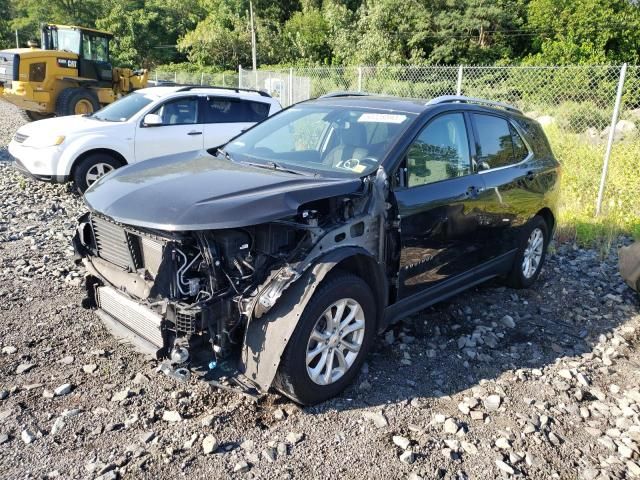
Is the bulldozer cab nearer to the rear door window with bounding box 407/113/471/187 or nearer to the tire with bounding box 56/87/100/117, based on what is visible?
the tire with bounding box 56/87/100/117

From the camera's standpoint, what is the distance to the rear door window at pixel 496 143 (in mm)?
4512

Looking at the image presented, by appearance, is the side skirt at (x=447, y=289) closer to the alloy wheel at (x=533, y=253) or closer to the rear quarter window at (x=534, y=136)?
the alloy wheel at (x=533, y=253)

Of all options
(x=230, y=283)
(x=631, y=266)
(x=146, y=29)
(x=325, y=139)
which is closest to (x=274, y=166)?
(x=325, y=139)

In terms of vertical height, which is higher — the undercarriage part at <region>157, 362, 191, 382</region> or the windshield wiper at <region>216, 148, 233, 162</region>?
the windshield wiper at <region>216, 148, 233, 162</region>

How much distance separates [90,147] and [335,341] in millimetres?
6127

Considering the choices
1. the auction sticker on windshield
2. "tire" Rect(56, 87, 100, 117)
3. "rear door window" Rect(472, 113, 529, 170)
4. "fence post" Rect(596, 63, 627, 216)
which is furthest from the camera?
"tire" Rect(56, 87, 100, 117)

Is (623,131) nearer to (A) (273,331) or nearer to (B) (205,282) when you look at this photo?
(A) (273,331)

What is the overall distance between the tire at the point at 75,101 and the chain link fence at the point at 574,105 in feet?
17.1

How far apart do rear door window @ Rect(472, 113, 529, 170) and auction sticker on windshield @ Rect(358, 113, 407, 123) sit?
2.92ft

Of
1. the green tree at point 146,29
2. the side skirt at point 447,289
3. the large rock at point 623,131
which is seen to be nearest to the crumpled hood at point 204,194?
the side skirt at point 447,289

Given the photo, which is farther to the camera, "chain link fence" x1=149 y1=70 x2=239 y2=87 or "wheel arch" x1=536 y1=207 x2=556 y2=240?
"chain link fence" x1=149 y1=70 x2=239 y2=87

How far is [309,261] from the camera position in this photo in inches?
120

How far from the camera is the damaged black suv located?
2941 mm

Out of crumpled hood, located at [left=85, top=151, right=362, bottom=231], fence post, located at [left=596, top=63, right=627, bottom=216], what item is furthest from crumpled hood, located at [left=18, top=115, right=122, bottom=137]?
fence post, located at [left=596, top=63, right=627, bottom=216]
